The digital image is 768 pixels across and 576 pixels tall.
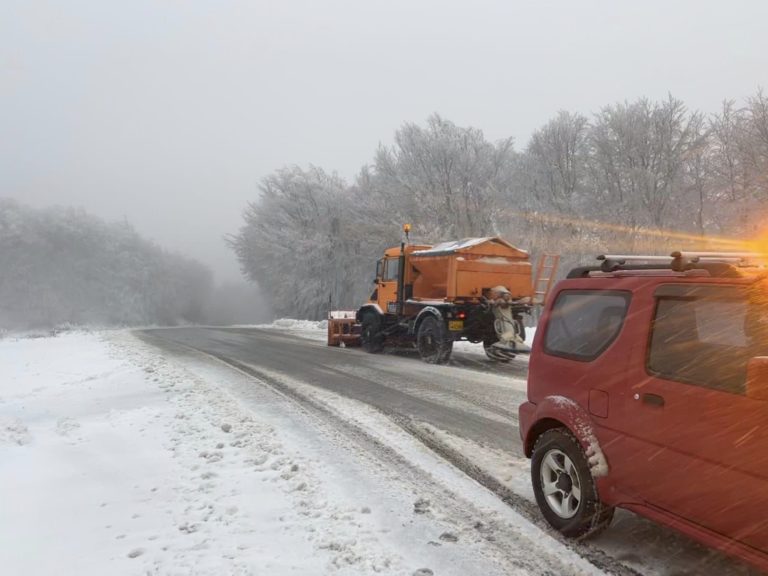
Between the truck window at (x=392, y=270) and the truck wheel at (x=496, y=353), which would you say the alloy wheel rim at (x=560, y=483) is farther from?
the truck window at (x=392, y=270)

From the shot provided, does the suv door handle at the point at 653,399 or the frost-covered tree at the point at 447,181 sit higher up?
the frost-covered tree at the point at 447,181

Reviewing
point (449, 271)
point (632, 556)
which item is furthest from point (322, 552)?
point (449, 271)

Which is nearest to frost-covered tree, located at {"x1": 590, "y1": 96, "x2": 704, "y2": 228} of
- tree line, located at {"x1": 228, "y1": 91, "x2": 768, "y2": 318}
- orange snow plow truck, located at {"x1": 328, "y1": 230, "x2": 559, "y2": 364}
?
tree line, located at {"x1": 228, "y1": 91, "x2": 768, "y2": 318}

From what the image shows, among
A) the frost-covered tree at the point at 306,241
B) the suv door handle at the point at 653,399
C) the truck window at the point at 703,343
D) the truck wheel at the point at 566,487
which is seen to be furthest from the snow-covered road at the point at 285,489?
the frost-covered tree at the point at 306,241

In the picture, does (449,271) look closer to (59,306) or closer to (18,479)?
(18,479)

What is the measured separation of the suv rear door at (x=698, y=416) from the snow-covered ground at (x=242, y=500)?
784 millimetres

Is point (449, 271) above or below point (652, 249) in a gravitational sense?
below

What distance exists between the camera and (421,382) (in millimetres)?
9969

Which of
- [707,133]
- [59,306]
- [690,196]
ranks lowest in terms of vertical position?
[59,306]

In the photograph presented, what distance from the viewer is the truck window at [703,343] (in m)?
2.72

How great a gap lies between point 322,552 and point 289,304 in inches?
1645

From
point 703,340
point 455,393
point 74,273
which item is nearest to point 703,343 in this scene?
point 703,340

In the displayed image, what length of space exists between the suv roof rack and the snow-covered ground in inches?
74.4

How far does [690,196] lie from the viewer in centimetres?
2633
